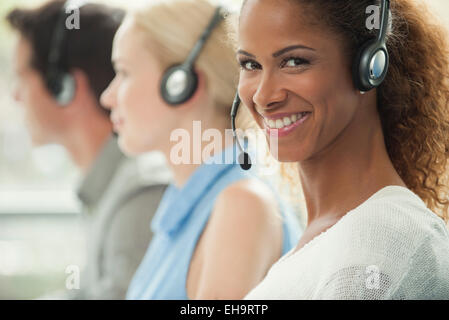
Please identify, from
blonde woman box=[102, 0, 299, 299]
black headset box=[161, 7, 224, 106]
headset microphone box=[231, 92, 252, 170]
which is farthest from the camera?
black headset box=[161, 7, 224, 106]

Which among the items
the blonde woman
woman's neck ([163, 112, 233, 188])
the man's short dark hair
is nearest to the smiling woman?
the blonde woman

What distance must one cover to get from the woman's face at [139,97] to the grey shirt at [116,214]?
239mm

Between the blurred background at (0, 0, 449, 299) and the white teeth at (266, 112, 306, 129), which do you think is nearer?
the white teeth at (266, 112, 306, 129)

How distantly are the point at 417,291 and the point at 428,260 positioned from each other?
3 centimetres

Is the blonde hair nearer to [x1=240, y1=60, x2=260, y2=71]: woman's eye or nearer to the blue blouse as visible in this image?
the blue blouse

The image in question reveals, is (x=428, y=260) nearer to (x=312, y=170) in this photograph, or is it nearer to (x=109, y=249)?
(x=312, y=170)

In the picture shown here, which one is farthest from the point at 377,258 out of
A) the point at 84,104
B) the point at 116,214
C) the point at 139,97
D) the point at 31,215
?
the point at 31,215

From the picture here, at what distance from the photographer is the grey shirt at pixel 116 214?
154cm

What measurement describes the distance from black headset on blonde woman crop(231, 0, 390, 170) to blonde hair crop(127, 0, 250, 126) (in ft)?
1.63

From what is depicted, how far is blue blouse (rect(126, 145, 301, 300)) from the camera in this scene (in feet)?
3.86

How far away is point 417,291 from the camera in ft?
2.41

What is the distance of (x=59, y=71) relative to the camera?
5.74ft

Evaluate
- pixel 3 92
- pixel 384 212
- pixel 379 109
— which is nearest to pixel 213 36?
pixel 379 109

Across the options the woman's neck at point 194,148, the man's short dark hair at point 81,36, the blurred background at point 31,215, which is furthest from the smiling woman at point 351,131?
the blurred background at point 31,215
